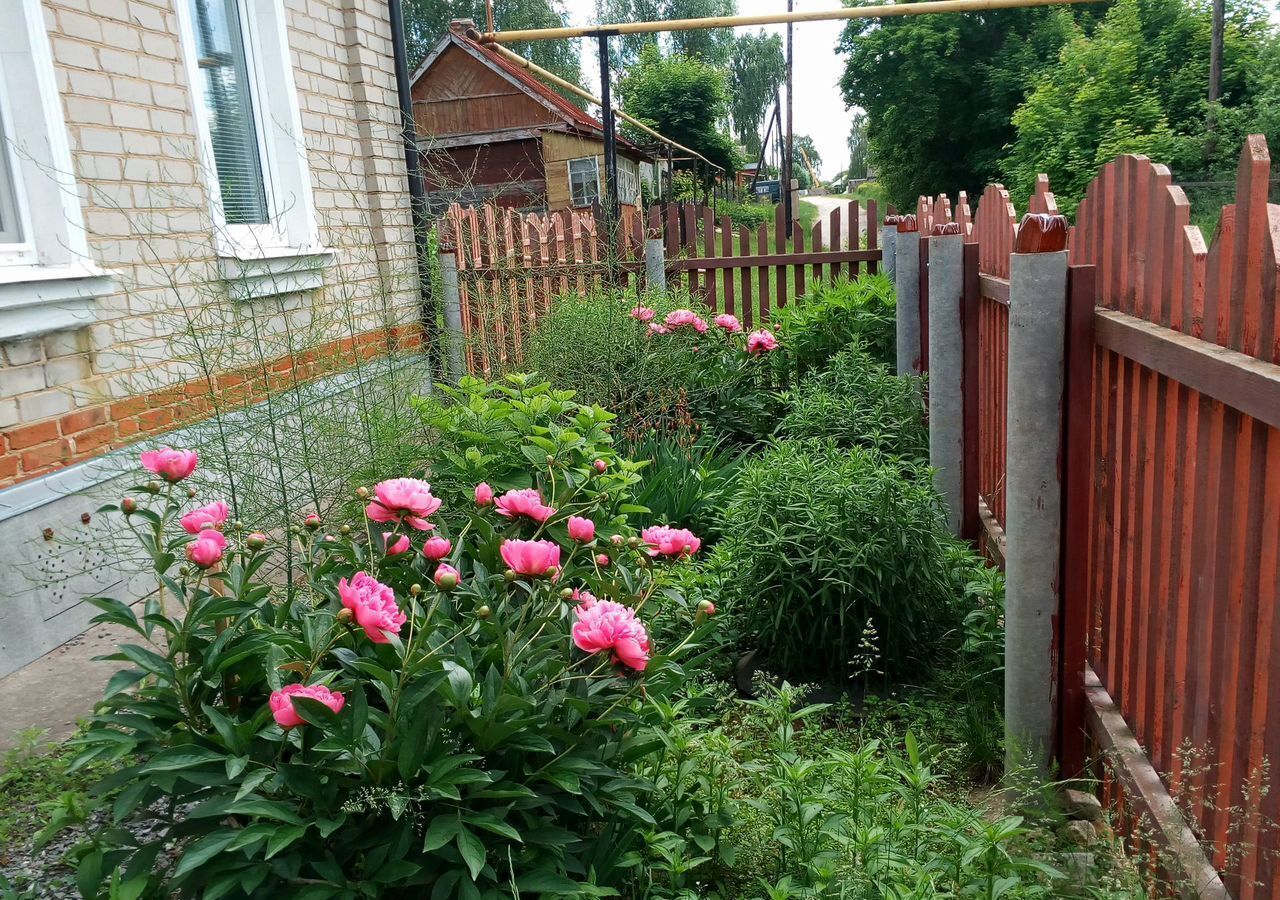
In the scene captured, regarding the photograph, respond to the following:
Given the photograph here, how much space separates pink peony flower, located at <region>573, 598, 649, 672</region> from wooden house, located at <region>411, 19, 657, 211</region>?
81.7 feet

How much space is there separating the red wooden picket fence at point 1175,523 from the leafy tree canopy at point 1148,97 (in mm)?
21296

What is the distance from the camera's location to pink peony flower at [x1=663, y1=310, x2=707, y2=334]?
19.0 ft

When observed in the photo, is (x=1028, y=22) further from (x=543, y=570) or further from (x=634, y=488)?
(x=543, y=570)

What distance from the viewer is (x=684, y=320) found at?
19.1 feet

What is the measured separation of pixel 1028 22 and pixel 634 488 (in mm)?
33624

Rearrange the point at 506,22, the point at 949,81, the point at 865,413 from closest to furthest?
1. the point at 865,413
2. the point at 949,81
3. the point at 506,22

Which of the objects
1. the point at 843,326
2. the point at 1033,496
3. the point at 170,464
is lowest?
the point at 1033,496

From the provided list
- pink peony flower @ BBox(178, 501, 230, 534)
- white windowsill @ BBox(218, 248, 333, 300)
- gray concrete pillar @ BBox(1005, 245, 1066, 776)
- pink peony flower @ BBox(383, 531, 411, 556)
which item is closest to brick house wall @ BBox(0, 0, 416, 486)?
white windowsill @ BBox(218, 248, 333, 300)

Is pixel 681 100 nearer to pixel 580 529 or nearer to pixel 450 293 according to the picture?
pixel 450 293

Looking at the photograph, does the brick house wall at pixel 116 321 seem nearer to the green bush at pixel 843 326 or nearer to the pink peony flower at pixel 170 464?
the pink peony flower at pixel 170 464

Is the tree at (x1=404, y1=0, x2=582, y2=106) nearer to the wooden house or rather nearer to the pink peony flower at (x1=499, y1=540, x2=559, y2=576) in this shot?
the wooden house

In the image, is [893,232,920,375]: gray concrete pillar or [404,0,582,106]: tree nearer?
[893,232,920,375]: gray concrete pillar

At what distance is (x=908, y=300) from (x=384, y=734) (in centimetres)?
417

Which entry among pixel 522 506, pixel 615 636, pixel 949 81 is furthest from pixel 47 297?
pixel 949 81
